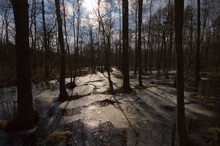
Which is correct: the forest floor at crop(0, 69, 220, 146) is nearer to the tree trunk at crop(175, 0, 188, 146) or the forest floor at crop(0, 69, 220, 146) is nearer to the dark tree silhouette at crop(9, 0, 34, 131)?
the dark tree silhouette at crop(9, 0, 34, 131)

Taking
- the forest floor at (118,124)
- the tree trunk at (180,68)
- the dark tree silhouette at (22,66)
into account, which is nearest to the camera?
the tree trunk at (180,68)

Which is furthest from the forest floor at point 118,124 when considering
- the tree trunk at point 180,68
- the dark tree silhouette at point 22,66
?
the tree trunk at point 180,68

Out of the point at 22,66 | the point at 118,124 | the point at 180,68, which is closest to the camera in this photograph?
the point at 180,68

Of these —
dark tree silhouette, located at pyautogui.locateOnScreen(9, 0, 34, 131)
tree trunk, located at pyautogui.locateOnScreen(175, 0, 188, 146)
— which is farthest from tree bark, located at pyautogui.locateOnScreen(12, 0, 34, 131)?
tree trunk, located at pyautogui.locateOnScreen(175, 0, 188, 146)

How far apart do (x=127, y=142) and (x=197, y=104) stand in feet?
18.3

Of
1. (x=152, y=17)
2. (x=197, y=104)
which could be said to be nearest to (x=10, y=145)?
(x=197, y=104)

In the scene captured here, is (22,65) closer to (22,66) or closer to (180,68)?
(22,66)

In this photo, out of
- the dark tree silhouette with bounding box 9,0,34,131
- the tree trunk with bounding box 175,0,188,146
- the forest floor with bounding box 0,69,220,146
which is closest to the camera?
the tree trunk with bounding box 175,0,188,146

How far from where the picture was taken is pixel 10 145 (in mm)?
5309

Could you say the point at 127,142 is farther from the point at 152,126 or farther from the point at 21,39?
the point at 21,39

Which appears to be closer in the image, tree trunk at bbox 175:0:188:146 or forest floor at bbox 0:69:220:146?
tree trunk at bbox 175:0:188:146

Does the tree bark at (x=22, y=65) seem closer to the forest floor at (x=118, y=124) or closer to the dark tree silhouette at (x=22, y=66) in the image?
the dark tree silhouette at (x=22, y=66)

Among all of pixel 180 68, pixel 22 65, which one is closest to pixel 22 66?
pixel 22 65

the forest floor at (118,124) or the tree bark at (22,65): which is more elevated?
the tree bark at (22,65)
